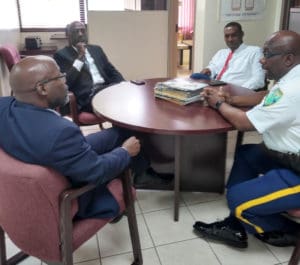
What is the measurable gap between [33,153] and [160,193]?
1.39m

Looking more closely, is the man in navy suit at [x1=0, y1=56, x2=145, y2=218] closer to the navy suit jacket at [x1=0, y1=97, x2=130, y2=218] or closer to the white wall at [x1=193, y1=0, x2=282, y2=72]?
the navy suit jacket at [x1=0, y1=97, x2=130, y2=218]

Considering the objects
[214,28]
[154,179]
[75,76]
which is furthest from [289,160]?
[214,28]

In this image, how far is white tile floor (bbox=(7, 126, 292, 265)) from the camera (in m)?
1.70

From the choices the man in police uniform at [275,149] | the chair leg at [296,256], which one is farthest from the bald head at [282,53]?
the chair leg at [296,256]

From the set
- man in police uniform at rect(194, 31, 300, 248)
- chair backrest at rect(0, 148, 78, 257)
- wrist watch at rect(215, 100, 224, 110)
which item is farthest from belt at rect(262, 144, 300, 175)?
chair backrest at rect(0, 148, 78, 257)

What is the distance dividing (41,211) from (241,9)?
322 cm

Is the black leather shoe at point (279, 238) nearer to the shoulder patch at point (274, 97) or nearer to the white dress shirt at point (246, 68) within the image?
the shoulder patch at point (274, 97)

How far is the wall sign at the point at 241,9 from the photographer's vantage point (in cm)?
345

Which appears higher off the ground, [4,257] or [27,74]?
[27,74]

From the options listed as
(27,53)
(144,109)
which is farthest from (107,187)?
(27,53)

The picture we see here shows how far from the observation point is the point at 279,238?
178 centimetres

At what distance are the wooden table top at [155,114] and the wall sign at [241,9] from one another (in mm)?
1545

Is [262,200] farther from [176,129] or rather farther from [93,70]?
[93,70]

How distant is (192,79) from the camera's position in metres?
2.64
